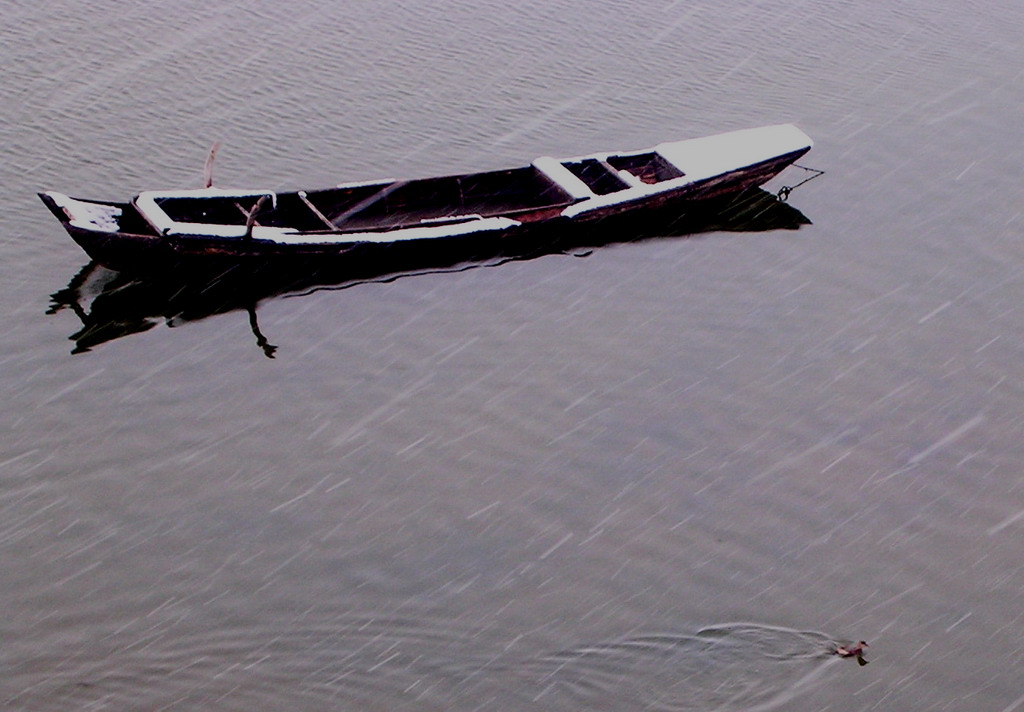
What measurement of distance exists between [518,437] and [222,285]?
15.6ft

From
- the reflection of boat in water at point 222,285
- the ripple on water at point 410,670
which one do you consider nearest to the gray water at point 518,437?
the ripple on water at point 410,670

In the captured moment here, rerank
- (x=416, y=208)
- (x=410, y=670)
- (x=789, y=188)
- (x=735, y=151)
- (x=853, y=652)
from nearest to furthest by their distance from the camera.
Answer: (x=410, y=670) < (x=853, y=652) < (x=416, y=208) < (x=735, y=151) < (x=789, y=188)

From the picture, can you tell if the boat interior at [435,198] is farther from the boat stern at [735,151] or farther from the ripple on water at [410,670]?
the ripple on water at [410,670]

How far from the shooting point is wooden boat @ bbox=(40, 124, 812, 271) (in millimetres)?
14344

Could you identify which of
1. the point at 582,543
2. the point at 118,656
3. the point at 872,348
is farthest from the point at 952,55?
the point at 118,656

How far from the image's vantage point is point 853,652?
10391 millimetres

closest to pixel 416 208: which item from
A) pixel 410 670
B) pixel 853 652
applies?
pixel 410 670

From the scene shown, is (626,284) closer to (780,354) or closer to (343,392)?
(780,354)

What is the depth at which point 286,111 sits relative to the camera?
20.2m

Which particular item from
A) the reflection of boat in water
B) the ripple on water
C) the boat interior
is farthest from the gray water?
the boat interior

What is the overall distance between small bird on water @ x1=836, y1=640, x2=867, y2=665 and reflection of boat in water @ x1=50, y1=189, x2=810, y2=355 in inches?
297

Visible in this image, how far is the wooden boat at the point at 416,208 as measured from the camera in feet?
47.1

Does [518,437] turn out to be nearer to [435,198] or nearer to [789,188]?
[435,198]

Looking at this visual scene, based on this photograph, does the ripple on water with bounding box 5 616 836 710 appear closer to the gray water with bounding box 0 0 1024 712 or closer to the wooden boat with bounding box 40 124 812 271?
the gray water with bounding box 0 0 1024 712
